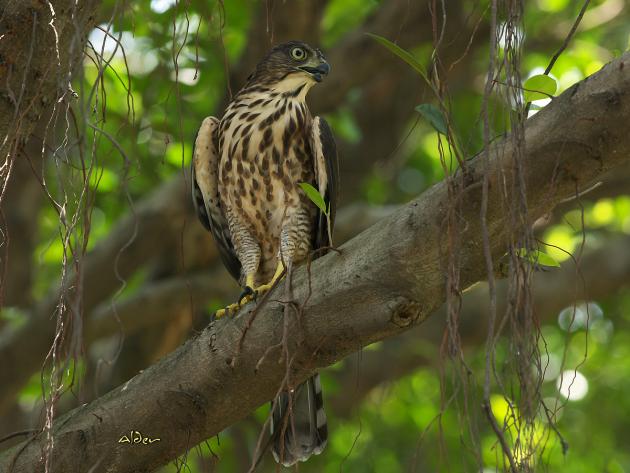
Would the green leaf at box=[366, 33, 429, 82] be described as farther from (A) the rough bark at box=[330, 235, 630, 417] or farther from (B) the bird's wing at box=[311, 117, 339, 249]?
(A) the rough bark at box=[330, 235, 630, 417]

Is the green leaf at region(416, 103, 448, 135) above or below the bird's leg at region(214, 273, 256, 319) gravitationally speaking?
below

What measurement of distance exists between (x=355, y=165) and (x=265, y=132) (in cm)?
362

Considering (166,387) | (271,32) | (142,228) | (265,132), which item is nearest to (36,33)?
(271,32)

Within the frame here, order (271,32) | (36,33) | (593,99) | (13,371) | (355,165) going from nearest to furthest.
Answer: (593,99) < (36,33) < (271,32) < (13,371) < (355,165)

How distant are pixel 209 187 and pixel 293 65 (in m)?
0.76

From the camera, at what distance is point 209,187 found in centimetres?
458

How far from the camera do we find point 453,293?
2215 mm

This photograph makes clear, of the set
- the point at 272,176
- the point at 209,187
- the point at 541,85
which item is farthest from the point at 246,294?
the point at 541,85

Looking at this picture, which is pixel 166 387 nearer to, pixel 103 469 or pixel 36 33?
pixel 103 469

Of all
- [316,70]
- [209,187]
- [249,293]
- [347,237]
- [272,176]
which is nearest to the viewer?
[249,293]

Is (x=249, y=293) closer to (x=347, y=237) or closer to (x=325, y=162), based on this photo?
(x=325, y=162)

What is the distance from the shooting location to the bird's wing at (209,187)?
452 cm

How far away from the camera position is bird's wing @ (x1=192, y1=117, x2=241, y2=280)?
4516 mm

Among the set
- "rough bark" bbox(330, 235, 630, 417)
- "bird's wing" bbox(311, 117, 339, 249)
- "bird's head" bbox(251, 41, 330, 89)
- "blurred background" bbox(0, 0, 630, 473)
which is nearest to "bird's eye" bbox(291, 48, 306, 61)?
"bird's head" bbox(251, 41, 330, 89)
